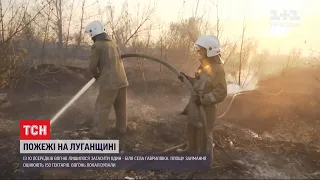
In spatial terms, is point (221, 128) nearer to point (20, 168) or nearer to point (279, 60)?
point (20, 168)

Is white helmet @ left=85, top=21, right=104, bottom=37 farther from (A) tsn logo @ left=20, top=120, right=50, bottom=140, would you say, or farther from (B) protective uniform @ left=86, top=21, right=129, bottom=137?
(A) tsn logo @ left=20, top=120, right=50, bottom=140

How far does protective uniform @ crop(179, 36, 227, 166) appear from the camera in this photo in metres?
4.52

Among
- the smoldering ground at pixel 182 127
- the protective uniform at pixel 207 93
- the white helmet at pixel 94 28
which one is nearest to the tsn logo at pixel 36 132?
the smoldering ground at pixel 182 127

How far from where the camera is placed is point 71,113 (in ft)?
26.1

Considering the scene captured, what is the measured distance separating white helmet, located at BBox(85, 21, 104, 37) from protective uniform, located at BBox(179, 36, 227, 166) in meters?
1.89

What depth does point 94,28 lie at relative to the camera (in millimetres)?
5566

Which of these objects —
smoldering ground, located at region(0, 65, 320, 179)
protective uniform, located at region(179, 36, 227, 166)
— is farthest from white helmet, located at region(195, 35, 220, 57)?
smoldering ground, located at region(0, 65, 320, 179)

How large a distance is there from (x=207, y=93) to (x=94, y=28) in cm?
235

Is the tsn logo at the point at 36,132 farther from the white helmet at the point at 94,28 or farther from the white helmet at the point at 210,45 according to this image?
the white helmet at the point at 210,45

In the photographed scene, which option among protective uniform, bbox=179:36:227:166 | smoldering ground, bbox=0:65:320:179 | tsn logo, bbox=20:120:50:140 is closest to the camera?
protective uniform, bbox=179:36:227:166

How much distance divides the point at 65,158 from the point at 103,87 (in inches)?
53.4

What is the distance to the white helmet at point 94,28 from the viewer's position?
18.2 ft

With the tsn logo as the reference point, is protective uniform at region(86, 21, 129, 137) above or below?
above

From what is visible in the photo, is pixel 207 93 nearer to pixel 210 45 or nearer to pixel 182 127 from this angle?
pixel 210 45
